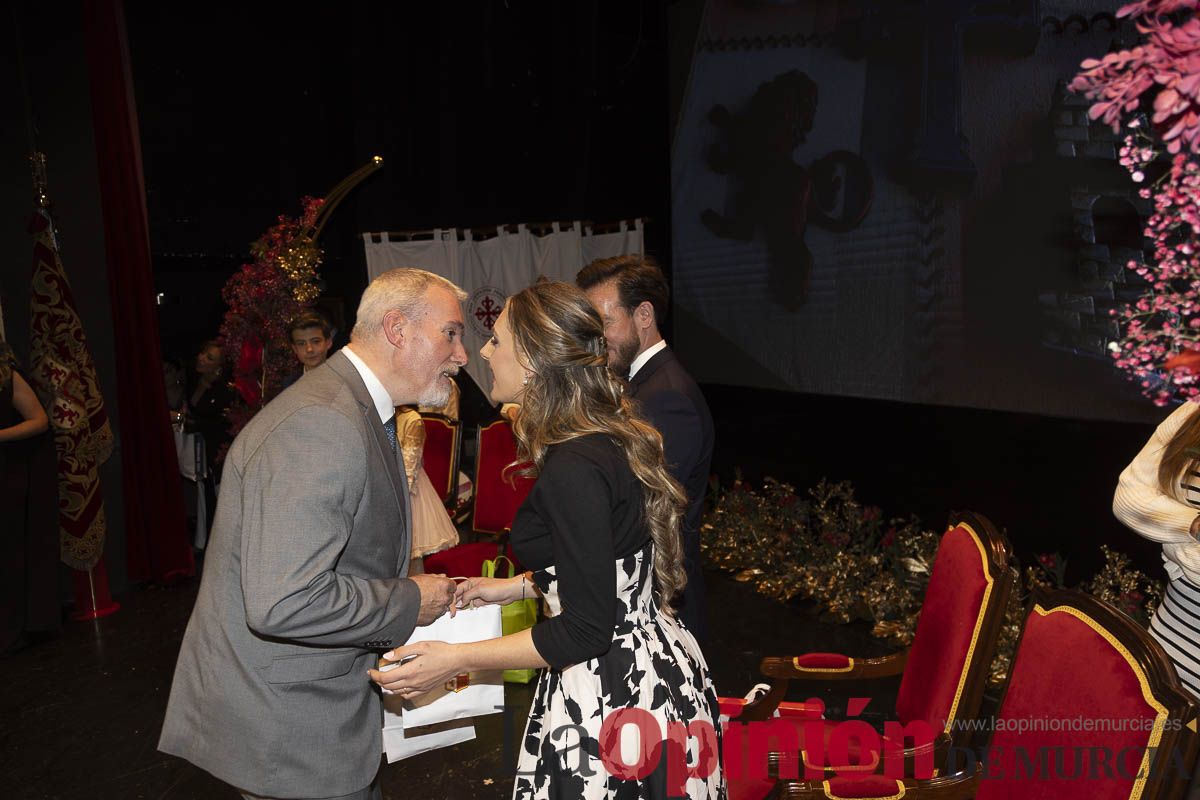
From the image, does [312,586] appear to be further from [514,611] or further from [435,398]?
[514,611]

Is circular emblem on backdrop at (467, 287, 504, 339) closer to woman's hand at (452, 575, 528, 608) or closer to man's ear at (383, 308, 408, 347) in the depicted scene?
woman's hand at (452, 575, 528, 608)

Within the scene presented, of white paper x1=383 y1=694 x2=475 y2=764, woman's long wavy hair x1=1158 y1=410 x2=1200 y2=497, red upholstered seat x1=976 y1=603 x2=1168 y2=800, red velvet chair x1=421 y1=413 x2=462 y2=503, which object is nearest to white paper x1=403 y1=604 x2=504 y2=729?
white paper x1=383 y1=694 x2=475 y2=764

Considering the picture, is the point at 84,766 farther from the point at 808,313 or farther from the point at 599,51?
the point at 599,51

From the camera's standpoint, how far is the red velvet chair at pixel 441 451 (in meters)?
4.90

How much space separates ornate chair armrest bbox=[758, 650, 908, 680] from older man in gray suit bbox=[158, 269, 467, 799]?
1044mm

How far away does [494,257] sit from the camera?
23.2 feet

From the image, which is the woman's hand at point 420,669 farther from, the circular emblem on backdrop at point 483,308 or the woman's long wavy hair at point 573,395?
the circular emblem on backdrop at point 483,308

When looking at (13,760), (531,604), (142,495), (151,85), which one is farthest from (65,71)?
(531,604)

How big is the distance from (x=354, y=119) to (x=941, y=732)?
6.89m

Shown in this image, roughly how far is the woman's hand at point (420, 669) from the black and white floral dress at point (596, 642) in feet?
0.58

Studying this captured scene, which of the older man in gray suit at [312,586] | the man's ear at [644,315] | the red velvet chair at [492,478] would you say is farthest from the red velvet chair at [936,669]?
the red velvet chair at [492,478]

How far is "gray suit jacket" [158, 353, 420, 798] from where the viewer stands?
1487 mm

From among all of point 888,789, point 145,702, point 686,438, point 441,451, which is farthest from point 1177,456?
point 145,702

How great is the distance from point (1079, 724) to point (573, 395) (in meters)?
1.10
